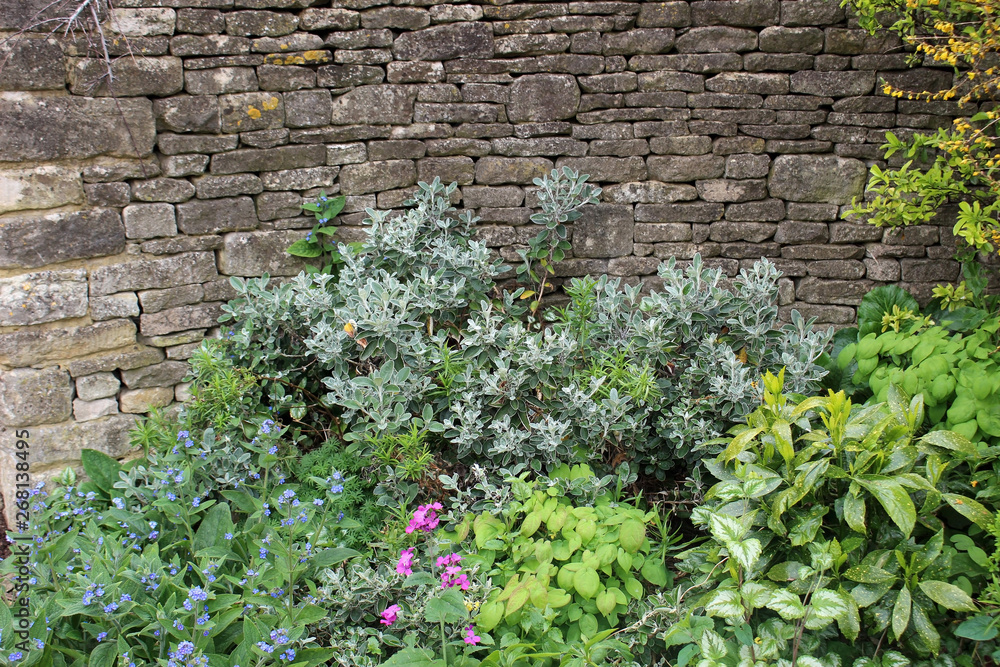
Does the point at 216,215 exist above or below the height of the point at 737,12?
below

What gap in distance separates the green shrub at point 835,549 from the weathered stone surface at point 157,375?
2.47 metres

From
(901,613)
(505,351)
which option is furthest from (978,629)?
(505,351)

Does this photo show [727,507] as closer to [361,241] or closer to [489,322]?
[489,322]

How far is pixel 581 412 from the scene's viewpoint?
2.68 m

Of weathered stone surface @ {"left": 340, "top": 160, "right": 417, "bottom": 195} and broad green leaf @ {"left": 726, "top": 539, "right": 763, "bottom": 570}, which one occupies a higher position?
weathered stone surface @ {"left": 340, "top": 160, "right": 417, "bottom": 195}

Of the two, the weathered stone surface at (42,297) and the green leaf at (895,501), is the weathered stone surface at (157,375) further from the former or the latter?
the green leaf at (895,501)

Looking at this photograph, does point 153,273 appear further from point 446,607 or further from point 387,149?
point 446,607

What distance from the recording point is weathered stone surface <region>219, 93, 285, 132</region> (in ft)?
10.2

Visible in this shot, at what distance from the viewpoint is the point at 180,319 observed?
125 inches

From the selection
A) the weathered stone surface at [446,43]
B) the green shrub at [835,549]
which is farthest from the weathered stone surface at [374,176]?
the green shrub at [835,549]

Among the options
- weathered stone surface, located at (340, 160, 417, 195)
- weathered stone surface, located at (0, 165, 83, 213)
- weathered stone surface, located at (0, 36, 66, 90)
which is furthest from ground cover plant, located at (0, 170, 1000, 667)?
weathered stone surface, located at (0, 36, 66, 90)

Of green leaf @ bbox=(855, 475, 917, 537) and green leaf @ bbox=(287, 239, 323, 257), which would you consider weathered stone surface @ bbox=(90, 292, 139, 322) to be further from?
green leaf @ bbox=(855, 475, 917, 537)

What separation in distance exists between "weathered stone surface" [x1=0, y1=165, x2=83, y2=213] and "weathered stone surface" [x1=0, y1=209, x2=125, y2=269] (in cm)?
6

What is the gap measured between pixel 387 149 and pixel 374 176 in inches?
6.0
